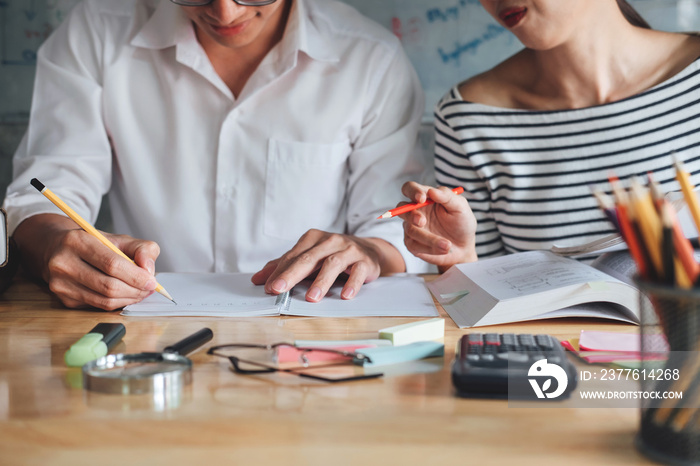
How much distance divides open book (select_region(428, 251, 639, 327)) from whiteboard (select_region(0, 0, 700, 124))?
3.73 feet

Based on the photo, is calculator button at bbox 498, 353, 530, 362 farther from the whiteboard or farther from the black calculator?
the whiteboard

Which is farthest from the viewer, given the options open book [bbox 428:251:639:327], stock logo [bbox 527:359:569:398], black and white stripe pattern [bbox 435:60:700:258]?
black and white stripe pattern [bbox 435:60:700:258]

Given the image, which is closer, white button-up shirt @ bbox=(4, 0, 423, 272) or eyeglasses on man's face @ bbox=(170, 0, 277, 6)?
eyeglasses on man's face @ bbox=(170, 0, 277, 6)

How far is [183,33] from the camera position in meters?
1.56

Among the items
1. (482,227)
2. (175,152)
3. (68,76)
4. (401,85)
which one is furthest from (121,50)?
(482,227)

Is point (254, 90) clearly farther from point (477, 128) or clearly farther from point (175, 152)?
point (477, 128)

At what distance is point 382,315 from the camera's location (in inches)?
38.0

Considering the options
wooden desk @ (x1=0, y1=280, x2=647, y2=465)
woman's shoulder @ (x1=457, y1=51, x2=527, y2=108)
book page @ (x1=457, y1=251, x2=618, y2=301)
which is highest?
woman's shoulder @ (x1=457, y1=51, x2=527, y2=108)

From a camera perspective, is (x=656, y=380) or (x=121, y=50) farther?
(x=121, y=50)

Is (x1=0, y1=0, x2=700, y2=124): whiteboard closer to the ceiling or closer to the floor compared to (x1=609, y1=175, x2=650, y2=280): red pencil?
closer to the ceiling

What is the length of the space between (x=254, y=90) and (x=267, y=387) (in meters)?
1.02

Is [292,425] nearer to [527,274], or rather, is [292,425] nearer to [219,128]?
[527,274]

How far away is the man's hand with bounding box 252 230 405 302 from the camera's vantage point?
106 centimetres

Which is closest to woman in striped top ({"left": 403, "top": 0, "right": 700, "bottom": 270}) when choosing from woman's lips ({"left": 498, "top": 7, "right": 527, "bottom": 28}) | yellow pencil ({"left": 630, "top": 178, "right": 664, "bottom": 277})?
woman's lips ({"left": 498, "top": 7, "right": 527, "bottom": 28})
